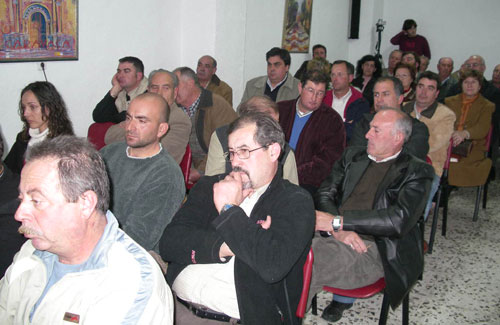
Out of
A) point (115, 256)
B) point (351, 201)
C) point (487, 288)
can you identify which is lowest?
point (487, 288)

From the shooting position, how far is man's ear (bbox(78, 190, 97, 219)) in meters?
1.15

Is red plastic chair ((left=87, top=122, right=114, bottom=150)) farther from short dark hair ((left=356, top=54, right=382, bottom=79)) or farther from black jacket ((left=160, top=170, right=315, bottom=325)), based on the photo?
short dark hair ((left=356, top=54, right=382, bottom=79))

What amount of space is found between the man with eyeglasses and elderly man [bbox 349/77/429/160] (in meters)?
0.13

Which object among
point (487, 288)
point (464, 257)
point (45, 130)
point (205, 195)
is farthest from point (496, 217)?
point (45, 130)

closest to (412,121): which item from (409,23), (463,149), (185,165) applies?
(463,149)

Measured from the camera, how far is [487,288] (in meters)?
3.04

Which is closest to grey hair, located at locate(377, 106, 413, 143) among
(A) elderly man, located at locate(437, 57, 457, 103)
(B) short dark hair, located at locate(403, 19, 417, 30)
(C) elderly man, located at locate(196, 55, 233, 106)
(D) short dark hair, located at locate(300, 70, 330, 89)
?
(D) short dark hair, located at locate(300, 70, 330, 89)

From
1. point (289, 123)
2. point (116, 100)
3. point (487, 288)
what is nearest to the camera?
point (487, 288)

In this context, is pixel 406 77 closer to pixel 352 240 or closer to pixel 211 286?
pixel 352 240

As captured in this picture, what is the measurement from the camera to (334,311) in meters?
2.63

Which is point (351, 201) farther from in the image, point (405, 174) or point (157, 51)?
point (157, 51)

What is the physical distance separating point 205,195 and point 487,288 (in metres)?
2.35

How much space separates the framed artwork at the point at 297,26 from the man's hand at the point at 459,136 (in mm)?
3341

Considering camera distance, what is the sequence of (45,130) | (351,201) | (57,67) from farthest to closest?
1. (57,67)
2. (45,130)
3. (351,201)
